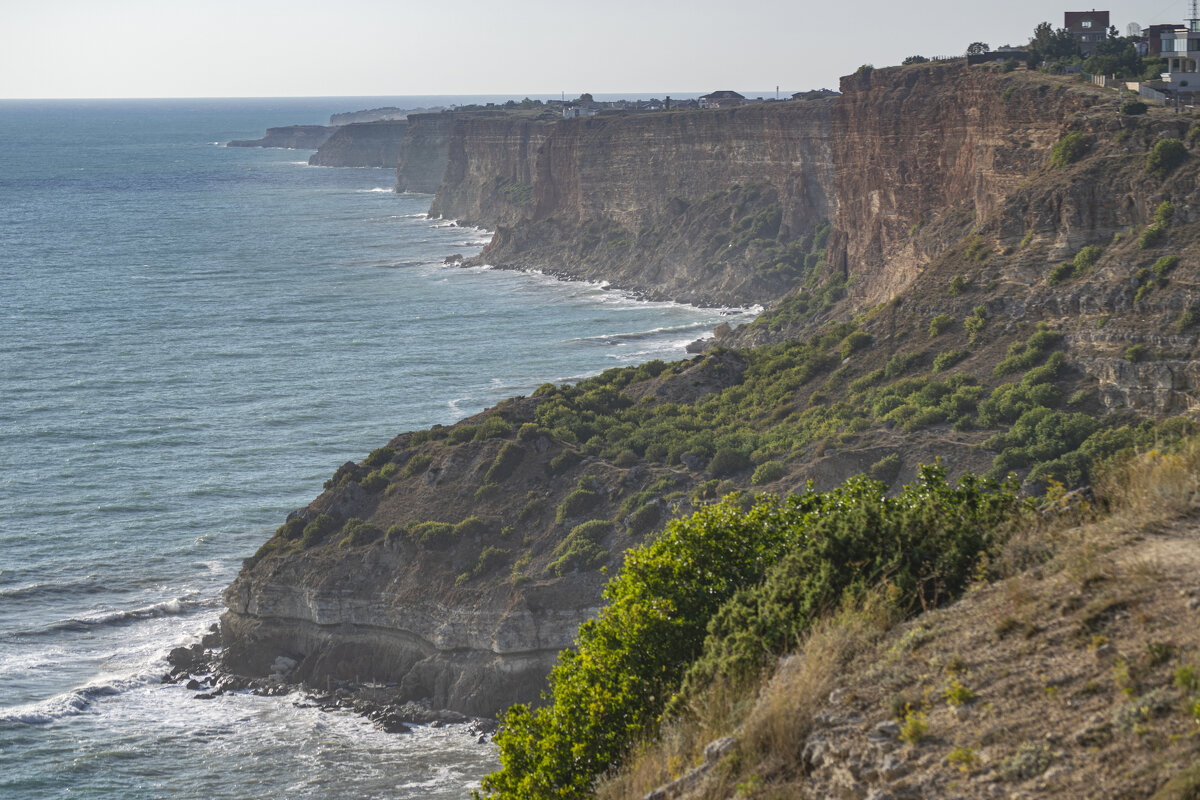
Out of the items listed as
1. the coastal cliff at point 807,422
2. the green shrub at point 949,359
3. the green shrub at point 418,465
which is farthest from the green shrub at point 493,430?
the green shrub at point 949,359

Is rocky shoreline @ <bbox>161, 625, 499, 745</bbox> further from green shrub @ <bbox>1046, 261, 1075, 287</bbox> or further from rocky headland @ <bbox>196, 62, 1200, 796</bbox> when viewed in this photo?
green shrub @ <bbox>1046, 261, 1075, 287</bbox>

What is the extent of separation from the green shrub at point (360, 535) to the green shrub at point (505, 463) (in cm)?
560

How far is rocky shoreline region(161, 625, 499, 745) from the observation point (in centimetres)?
4488

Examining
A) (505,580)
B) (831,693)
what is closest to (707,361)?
(505,580)

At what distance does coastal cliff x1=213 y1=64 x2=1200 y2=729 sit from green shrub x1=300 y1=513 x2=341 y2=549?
0.09 meters

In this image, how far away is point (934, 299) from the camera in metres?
60.6

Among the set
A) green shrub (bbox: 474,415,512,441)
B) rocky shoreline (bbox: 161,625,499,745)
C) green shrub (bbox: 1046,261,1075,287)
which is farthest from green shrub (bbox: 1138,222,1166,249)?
rocky shoreline (bbox: 161,625,499,745)

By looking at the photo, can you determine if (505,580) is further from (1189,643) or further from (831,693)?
(1189,643)

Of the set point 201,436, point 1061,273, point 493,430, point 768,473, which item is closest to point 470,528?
point 493,430

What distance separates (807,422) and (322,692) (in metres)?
25.0

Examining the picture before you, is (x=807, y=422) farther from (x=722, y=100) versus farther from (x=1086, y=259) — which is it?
(x=722, y=100)

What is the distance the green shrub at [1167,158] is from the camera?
5272cm

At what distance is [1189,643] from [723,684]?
7165mm

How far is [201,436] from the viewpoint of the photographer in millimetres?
84938
